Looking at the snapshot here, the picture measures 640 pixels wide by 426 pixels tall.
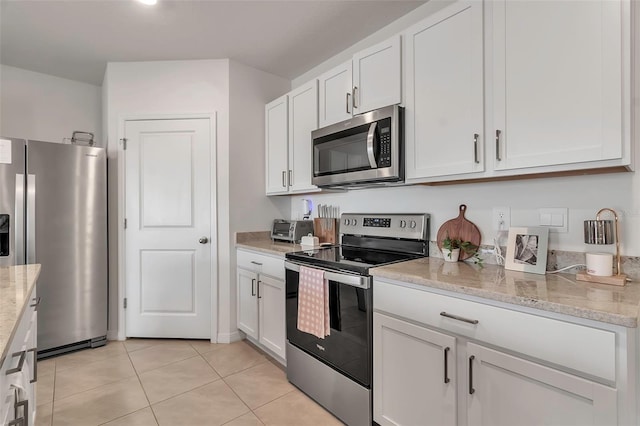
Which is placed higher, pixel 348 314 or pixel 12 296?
pixel 12 296

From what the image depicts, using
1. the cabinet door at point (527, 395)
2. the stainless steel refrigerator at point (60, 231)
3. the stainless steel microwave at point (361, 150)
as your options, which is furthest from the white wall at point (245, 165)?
the cabinet door at point (527, 395)

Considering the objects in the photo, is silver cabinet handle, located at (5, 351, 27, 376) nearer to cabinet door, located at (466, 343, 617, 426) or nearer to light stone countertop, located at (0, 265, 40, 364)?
light stone countertop, located at (0, 265, 40, 364)

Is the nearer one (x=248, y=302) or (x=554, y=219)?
(x=554, y=219)

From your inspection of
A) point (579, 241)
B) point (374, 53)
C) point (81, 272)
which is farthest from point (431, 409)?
point (81, 272)

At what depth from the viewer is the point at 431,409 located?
1414 mm

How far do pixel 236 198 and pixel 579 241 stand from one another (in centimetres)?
248

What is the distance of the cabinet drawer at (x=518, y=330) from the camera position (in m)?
0.98

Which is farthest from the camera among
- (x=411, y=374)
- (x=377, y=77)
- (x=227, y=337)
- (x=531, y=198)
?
(x=227, y=337)

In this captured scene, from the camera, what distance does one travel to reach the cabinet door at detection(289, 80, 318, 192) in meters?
2.53

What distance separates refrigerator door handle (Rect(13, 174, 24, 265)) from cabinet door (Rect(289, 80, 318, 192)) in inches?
79.4

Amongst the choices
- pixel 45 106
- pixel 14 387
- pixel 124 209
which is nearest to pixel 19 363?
pixel 14 387

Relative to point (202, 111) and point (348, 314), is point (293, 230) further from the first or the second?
point (202, 111)

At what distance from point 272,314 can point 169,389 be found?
0.80 meters

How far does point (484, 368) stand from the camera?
124cm
